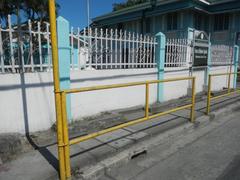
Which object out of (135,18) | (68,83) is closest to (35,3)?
(135,18)

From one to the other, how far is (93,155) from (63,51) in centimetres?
217

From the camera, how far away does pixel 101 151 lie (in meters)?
3.23

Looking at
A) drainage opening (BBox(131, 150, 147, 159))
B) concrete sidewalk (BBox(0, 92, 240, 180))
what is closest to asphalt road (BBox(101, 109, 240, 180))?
Result: drainage opening (BBox(131, 150, 147, 159))

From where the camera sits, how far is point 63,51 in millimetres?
4125

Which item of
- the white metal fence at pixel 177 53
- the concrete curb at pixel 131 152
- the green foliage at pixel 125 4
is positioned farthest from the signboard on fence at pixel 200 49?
the green foliage at pixel 125 4

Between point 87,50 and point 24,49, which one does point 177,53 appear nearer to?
point 87,50

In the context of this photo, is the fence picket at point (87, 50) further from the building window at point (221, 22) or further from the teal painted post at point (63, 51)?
the building window at point (221, 22)

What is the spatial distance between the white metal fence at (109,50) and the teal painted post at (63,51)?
0.25 meters

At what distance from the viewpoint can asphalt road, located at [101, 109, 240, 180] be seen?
9.39 ft

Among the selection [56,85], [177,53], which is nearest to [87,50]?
[56,85]

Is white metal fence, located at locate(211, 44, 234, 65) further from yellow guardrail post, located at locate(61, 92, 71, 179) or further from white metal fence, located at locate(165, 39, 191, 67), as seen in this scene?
yellow guardrail post, located at locate(61, 92, 71, 179)

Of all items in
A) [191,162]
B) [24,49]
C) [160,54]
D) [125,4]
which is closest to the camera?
[191,162]

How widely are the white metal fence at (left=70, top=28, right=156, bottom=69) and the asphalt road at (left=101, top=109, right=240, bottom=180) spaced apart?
2.42 meters

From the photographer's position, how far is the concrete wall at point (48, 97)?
3.59m
